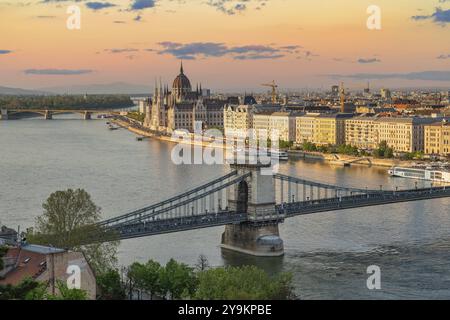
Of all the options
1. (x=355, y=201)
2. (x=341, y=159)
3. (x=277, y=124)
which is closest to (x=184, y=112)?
(x=277, y=124)

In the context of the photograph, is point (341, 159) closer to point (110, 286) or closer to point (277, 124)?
point (277, 124)

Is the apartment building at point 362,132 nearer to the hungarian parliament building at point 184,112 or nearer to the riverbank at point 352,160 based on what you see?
the riverbank at point 352,160

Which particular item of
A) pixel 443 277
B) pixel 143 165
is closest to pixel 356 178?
pixel 143 165
